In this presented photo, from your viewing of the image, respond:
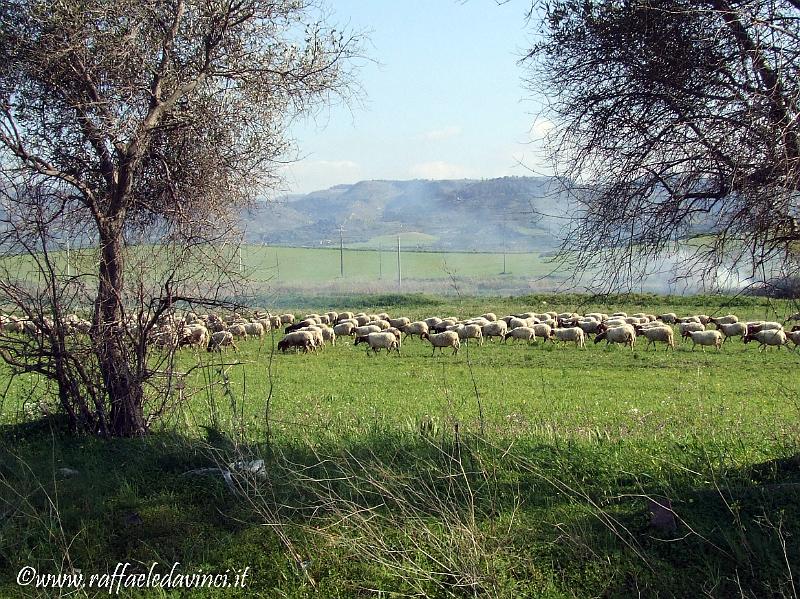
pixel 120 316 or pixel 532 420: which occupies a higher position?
pixel 120 316

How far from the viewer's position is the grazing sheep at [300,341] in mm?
30438

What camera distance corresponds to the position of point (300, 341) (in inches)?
1206

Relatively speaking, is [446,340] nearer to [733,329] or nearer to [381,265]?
[733,329]

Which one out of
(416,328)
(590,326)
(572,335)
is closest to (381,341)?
(416,328)

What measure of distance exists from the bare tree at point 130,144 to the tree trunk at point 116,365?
0.02 metres

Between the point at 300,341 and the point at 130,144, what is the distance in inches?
852

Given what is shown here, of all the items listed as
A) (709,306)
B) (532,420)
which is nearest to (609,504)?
(532,420)

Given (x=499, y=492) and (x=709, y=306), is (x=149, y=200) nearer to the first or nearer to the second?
(x=499, y=492)

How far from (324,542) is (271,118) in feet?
23.6

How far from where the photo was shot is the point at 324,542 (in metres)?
5.20

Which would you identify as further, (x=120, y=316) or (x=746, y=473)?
(x=120, y=316)

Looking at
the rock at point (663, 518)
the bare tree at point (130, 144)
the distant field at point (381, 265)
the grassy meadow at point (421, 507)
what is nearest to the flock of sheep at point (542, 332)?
the bare tree at point (130, 144)

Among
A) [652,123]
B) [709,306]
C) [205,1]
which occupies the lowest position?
[709,306]

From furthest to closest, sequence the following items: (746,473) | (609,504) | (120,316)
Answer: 1. (120,316)
2. (746,473)
3. (609,504)
